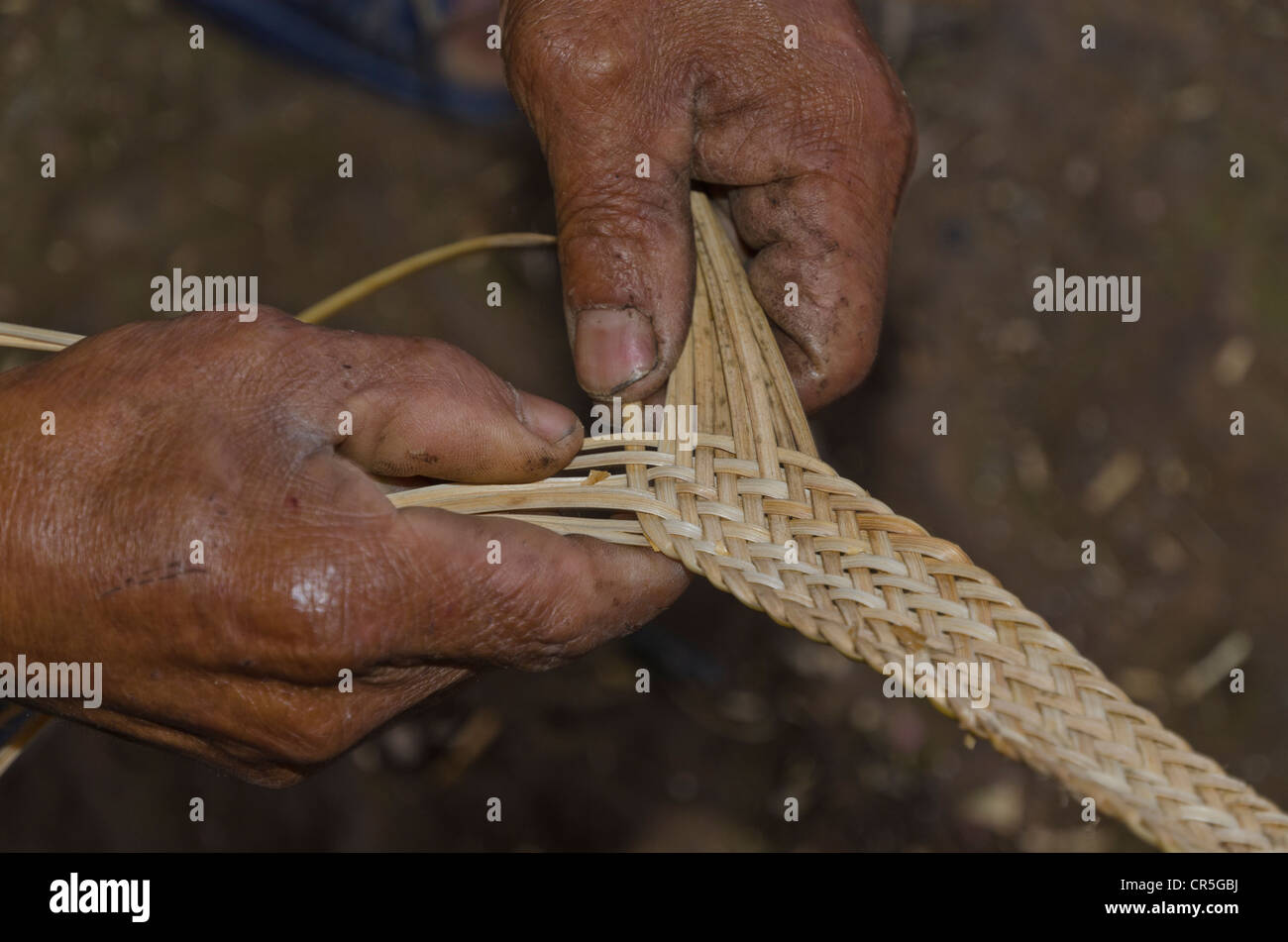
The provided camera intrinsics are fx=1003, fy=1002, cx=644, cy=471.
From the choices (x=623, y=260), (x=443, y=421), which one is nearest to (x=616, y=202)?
(x=623, y=260)

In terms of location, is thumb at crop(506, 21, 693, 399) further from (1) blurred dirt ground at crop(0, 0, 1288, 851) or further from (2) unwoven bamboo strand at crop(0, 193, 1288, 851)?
(1) blurred dirt ground at crop(0, 0, 1288, 851)

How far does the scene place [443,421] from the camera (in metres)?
0.89

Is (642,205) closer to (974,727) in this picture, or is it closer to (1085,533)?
(974,727)

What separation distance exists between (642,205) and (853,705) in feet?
3.75

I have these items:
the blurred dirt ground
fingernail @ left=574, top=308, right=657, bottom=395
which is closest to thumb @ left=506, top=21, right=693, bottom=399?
fingernail @ left=574, top=308, right=657, bottom=395

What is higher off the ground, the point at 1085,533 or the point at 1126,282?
the point at 1126,282

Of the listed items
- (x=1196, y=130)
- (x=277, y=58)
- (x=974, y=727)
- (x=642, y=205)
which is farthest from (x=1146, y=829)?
(x=277, y=58)

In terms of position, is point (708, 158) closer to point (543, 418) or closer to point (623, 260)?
point (623, 260)

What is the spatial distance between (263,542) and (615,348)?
405mm

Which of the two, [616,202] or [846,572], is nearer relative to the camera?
[846,572]

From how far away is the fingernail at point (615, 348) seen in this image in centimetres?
103

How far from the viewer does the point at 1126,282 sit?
1.97 meters

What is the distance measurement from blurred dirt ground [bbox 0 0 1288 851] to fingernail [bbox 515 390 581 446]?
Answer: 3.18ft

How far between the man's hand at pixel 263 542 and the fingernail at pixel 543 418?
0.02 meters
